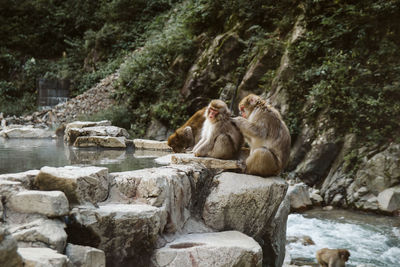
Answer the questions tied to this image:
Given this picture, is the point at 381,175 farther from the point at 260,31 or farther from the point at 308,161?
the point at 260,31

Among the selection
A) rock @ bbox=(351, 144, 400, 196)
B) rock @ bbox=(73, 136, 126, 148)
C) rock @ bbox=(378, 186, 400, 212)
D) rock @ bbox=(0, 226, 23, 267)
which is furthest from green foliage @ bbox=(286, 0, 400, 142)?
rock @ bbox=(0, 226, 23, 267)

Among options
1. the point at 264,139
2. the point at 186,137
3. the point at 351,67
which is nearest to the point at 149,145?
the point at 186,137

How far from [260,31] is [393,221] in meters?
5.73

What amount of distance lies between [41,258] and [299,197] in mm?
5844

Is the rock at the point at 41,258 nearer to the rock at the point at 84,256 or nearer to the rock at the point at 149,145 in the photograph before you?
the rock at the point at 84,256

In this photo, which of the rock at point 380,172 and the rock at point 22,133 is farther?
the rock at point 22,133

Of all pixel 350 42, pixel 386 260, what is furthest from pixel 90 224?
pixel 350 42

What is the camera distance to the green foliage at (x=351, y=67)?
7426 millimetres

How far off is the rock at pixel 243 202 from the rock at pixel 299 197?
10.8 ft

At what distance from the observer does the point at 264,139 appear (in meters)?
3.92

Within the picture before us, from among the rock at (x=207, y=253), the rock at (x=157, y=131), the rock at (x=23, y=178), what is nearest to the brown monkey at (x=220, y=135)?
the rock at (x=207, y=253)

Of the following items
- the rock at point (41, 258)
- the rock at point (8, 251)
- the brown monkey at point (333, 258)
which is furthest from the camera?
the brown monkey at point (333, 258)

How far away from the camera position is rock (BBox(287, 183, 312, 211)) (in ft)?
23.2

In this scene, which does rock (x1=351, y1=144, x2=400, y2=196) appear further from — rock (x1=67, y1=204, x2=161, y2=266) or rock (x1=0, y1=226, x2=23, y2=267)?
rock (x1=0, y1=226, x2=23, y2=267)
